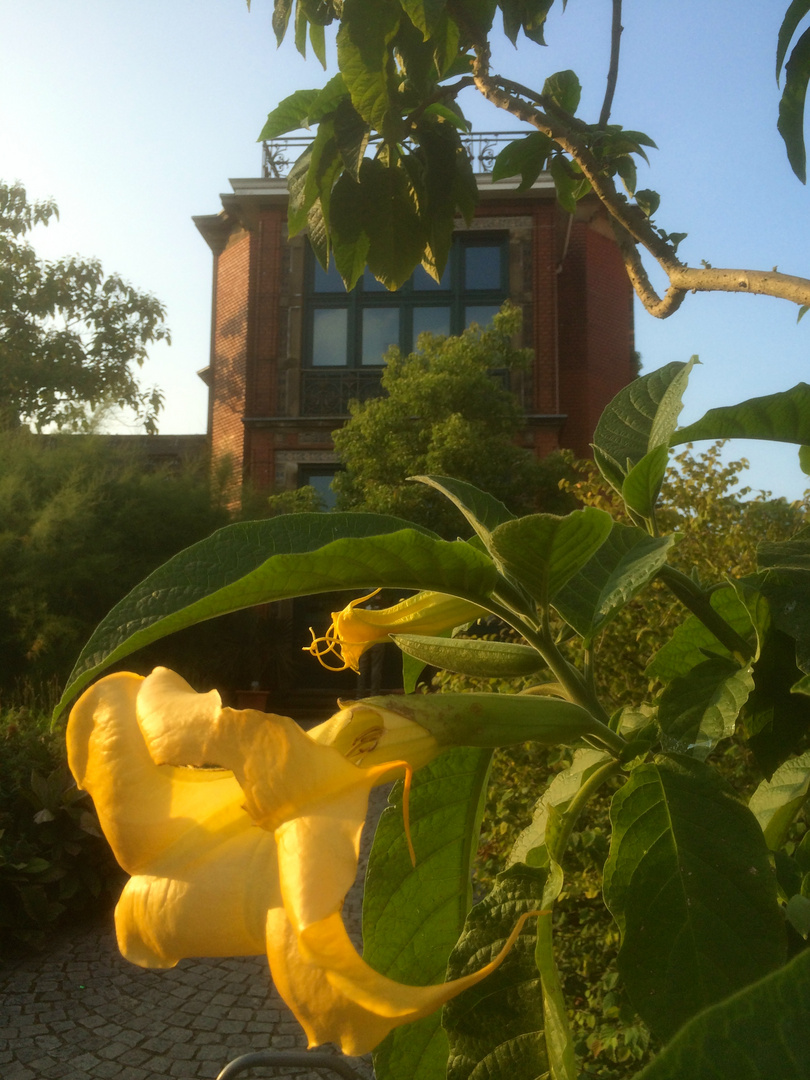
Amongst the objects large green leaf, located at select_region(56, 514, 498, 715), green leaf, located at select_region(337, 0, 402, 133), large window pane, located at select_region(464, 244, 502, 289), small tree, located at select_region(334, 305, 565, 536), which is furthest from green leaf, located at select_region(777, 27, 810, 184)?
large window pane, located at select_region(464, 244, 502, 289)

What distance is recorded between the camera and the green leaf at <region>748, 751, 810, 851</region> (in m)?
0.60

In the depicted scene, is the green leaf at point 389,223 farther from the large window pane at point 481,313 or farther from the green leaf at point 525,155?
the large window pane at point 481,313

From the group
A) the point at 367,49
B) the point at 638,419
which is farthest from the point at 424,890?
the point at 367,49

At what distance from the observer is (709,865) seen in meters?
0.44

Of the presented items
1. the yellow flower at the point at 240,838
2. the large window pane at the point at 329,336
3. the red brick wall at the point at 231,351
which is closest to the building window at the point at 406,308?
the large window pane at the point at 329,336

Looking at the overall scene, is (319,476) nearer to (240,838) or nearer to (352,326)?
(352,326)

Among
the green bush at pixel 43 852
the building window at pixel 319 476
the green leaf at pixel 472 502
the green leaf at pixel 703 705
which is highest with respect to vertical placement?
the building window at pixel 319 476

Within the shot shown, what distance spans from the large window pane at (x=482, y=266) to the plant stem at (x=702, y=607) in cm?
1279

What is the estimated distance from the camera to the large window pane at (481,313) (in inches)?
499

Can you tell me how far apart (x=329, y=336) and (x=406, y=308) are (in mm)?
1260

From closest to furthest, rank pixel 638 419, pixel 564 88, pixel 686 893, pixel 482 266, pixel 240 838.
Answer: pixel 240 838 < pixel 686 893 < pixel 638 419 < pixel 564 88 < pixel 482 266

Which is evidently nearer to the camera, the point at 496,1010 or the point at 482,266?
the point at 496,1010

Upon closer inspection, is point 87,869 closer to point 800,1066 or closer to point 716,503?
point 716,503

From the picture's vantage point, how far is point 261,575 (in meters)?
0.42
